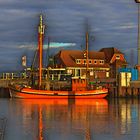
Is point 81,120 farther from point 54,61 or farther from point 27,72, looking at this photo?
point 54,61

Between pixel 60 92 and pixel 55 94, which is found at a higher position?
pixel 60 92

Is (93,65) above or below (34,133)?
above

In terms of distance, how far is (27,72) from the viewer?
88750 mm

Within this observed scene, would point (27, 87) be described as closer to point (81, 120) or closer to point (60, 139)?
point (81, 120)

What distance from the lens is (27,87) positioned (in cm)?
7406

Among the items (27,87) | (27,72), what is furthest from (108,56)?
(27,87)

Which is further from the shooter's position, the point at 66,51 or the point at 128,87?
the point at 66,51

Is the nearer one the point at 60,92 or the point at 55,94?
the point at 55,94

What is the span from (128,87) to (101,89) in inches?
171

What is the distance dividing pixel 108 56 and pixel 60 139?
70847 mm

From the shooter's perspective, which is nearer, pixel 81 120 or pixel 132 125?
pixel 132 125

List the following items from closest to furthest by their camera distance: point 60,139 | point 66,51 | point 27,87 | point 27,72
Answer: point 60,139
point 27,87
point 27,72
point 66,51

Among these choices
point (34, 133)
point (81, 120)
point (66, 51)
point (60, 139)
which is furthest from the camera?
point (66, 51)

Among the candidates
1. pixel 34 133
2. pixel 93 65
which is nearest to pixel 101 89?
pixel 93 65
